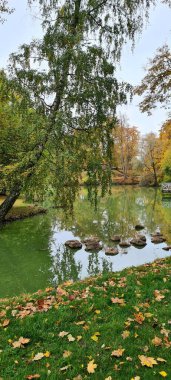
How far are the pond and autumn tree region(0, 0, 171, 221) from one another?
1915 mm

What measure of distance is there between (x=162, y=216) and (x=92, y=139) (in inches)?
613

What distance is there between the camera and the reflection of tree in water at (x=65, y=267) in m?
9.73

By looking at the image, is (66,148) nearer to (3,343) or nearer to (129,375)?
(3,343)

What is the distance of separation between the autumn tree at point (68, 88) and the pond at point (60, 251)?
6.28 ft

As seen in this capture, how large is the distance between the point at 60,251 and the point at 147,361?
9.97 meters

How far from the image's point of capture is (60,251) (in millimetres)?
13188

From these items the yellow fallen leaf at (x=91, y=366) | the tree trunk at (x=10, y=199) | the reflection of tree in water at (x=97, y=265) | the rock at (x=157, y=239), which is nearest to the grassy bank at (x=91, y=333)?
the yellow fallen leaf at (x=91, y=366)

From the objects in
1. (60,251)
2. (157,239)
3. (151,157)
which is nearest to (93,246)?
(60,251)

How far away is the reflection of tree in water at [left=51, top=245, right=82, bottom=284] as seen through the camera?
31.9ft

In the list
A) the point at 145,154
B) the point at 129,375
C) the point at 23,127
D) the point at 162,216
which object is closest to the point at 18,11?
the point at 23,127

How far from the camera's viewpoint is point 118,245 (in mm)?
14016

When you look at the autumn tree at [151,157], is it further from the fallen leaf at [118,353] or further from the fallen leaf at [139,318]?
the fallen leaf at [118,353]

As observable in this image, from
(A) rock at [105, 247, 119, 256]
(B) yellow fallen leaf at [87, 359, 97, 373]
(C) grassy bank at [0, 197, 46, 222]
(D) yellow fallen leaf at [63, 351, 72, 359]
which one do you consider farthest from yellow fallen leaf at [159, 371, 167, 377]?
(C) grassy bank at [0, 197, 46, 222]

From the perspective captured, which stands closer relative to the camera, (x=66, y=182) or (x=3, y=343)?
(x=3, y=343)
